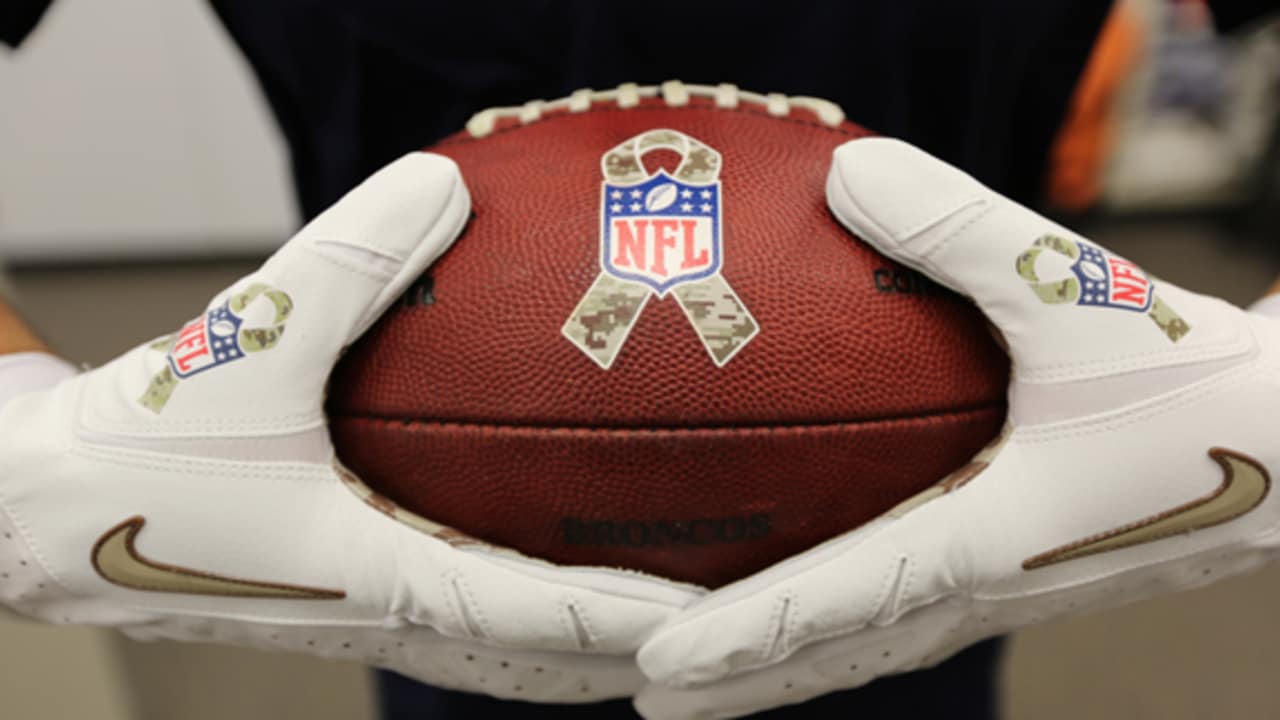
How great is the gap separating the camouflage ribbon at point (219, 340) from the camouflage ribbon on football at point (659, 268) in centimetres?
19

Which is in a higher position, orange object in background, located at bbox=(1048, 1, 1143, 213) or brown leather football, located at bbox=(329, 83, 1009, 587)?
brown leather football, located at bbox=(329, 83, 1009, 587)

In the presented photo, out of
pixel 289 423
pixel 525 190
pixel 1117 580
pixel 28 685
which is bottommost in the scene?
pixel 28 685

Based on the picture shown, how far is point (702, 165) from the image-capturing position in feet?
2.06

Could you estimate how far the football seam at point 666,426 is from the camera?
0.58 m

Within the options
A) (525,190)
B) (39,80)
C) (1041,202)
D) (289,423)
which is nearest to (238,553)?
(289,423)

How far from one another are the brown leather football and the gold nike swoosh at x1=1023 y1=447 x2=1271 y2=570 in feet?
0.30

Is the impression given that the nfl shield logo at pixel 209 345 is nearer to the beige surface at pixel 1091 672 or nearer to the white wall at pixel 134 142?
the beige surface at pixel 1091 672

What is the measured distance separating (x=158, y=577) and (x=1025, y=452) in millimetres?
588

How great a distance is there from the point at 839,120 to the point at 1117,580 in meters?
0.40

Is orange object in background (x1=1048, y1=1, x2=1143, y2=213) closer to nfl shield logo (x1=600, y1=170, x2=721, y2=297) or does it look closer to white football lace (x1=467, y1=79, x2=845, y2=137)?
white football lace (x1=467, y1=79, x2=845, y2=137)

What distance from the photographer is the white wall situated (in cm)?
294

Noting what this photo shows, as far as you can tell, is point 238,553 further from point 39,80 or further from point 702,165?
point 39,80

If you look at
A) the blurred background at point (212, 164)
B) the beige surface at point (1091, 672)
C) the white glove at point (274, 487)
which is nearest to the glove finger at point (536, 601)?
the white glove at point (274, 487)

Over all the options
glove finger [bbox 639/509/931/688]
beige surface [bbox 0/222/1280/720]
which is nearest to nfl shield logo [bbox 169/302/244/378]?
glove finger [bbox 639/509/931/688]
